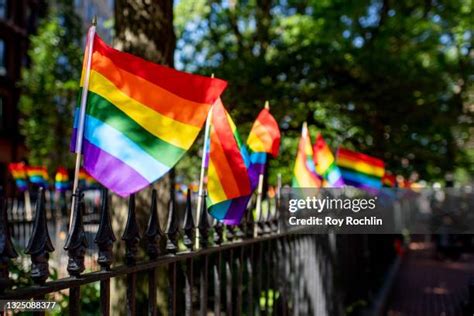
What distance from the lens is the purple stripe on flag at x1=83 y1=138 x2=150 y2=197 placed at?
9.11 ft

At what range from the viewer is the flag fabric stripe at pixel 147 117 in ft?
9.38

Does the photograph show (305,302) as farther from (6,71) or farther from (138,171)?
(6,71)

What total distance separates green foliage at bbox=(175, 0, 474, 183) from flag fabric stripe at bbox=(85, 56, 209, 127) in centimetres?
923

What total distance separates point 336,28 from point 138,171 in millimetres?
13014

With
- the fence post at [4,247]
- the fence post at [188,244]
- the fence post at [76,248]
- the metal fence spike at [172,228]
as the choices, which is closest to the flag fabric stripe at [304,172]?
the fence post at [188,244]

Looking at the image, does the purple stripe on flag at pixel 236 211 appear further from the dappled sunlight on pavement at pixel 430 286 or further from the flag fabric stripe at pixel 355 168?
the flag fabric stripe at pixel 355 168

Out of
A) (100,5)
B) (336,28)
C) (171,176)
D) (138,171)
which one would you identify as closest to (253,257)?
(138,171)

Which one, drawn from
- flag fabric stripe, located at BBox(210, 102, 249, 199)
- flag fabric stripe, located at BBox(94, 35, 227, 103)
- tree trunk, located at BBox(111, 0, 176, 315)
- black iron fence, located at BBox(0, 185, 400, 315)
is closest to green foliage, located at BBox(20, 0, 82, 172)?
black iron fence, located at BBox(0, 185, 400, 315)

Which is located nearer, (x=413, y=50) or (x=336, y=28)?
(x=336, y=28)

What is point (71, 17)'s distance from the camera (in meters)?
32.8

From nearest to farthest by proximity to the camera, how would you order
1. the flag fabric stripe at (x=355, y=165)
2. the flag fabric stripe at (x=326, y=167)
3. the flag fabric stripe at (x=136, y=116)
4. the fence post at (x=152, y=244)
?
the fence post at (x=152, y=244)
the flag fabric stripe at (x=136, y=116)
the flag fabric stripe at (x=326, y=167)
the flag fabric stripe at (x=355, y=165)

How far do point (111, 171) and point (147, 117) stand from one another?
0.35 meters

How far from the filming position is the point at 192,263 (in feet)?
9.32

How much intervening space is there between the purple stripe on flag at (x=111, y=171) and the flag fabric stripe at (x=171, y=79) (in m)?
0.45
